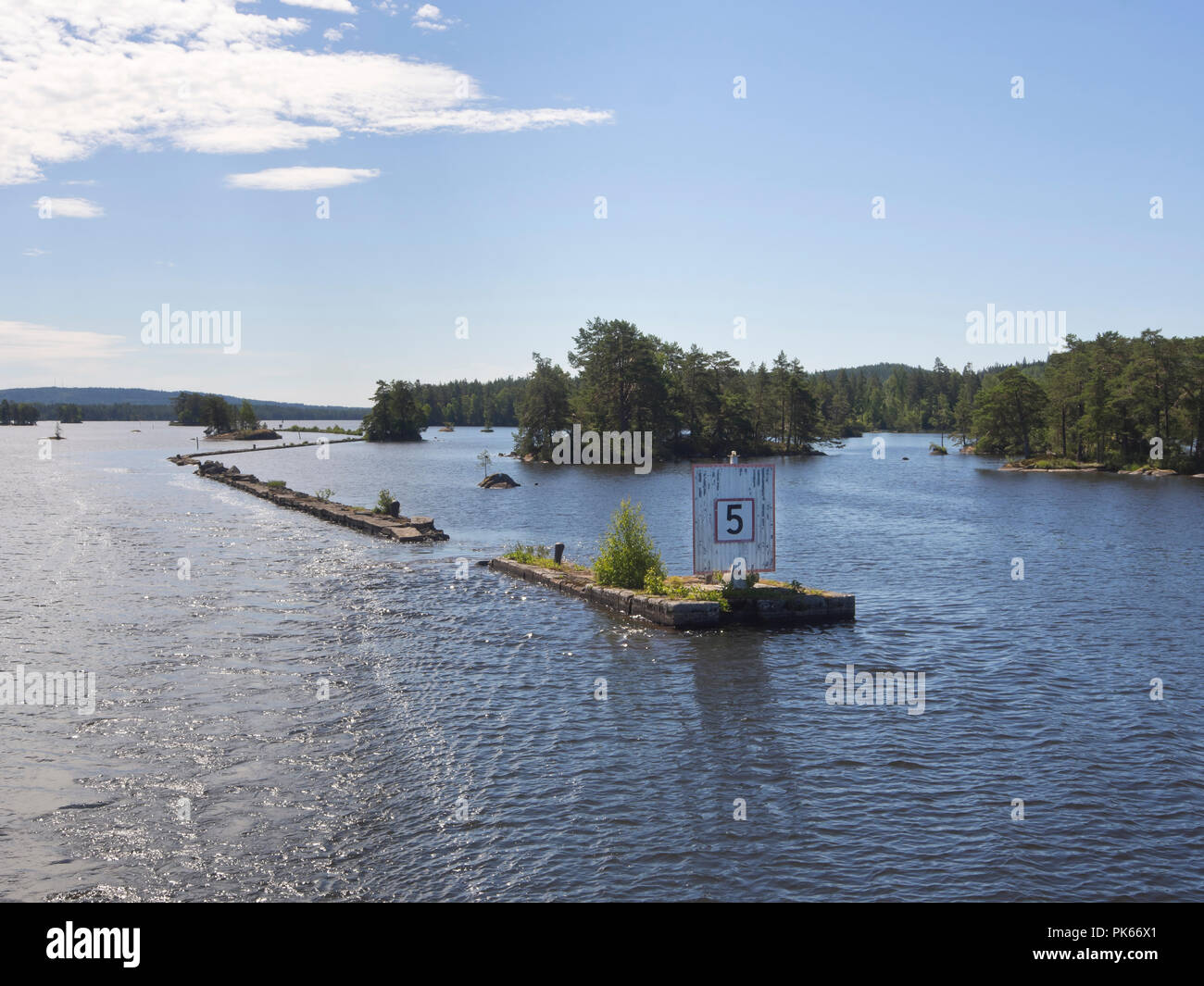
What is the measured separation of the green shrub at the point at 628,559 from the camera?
2814cm

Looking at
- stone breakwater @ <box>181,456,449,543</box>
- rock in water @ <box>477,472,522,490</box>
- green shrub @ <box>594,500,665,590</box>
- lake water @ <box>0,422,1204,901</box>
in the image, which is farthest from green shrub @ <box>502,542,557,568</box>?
rock in water @ <box>477,472,522,490</box>

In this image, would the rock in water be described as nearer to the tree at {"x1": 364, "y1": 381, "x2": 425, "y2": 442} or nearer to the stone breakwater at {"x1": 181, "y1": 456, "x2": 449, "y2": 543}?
the stone breakwater at {"x1": 181, "y1": 456, "x2": 449, "y2": 543}

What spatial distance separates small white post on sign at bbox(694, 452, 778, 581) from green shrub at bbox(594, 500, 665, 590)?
2.13m

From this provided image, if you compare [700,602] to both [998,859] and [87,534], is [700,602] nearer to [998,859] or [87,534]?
[998,859]

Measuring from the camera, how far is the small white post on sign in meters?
26.0

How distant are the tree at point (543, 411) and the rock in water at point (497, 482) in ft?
140

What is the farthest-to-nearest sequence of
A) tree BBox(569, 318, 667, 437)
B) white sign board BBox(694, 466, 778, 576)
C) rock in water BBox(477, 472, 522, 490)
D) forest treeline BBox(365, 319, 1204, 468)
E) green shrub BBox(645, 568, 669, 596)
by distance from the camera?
tree BBox(569, 318, 667, 437) < forest treeline BBox(365, 319, 1204, 468) < rock in water BBox(477, 472, 522, 490) < green shrub BBox(645, 568, 669, 596) < white sign board BBox(694, 466, 778, 576)

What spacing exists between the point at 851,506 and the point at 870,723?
51241 millimetres

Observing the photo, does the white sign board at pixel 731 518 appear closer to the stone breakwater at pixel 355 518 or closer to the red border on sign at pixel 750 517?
the red border on sign at pixel 750 517

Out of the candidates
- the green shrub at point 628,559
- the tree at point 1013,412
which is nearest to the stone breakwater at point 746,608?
the green shrub at point 628,559

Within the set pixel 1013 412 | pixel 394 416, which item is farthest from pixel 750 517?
pixel 394 416

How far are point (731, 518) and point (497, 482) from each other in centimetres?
5710
